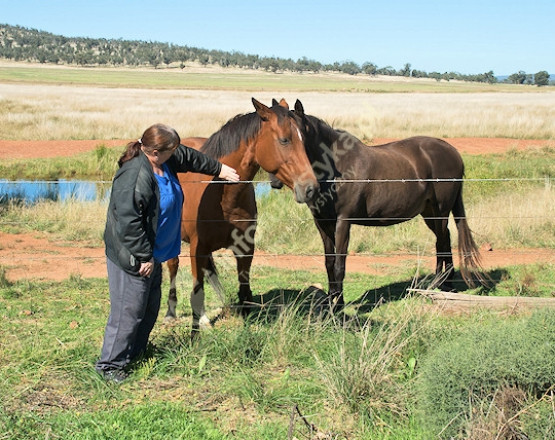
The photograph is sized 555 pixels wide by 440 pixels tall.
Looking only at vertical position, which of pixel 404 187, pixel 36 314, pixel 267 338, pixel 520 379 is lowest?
pixel 36 314

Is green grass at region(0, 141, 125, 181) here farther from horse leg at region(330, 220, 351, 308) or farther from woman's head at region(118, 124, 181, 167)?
woman's head at region(118, 124, 181, 167)

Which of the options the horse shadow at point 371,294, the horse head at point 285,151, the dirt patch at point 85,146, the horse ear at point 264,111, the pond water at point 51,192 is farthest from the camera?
the dirt patch at point 85,146

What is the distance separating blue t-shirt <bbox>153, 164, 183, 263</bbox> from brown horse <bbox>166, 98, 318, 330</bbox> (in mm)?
957

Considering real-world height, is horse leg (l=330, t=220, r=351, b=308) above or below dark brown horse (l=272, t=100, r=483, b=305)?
below

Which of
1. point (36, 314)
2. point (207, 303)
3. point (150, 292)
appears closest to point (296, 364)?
point (150, 292)

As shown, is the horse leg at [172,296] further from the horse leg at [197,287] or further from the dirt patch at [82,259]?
the dirt patch at [82,259]

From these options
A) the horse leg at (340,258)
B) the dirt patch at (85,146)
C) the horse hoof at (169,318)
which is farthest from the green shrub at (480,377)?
the dirt patch at (85,146)

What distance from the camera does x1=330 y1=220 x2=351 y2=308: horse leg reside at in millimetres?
6871

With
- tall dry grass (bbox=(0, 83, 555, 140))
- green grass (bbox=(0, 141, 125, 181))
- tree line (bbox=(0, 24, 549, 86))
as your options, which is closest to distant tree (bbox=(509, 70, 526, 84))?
tree line (bbox=(0, 24, 549, 86))

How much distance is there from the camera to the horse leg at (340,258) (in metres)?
6.87

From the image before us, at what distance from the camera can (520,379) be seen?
12.1 ft

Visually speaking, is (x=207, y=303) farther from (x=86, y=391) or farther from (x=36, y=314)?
(x=86, y=391)

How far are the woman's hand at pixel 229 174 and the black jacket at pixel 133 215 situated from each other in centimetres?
87

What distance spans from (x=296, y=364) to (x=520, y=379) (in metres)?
1.73
